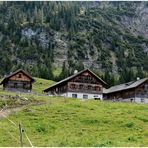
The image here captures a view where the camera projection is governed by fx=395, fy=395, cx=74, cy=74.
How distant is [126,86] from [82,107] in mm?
38929

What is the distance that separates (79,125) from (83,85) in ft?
153

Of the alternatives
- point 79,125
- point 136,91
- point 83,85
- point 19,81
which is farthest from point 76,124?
point 19,81

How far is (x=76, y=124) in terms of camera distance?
4650 centimetres

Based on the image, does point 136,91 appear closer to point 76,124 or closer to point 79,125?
point 76,124

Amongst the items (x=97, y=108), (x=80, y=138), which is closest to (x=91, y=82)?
(x=97, y=108)

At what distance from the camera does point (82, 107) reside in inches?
2302

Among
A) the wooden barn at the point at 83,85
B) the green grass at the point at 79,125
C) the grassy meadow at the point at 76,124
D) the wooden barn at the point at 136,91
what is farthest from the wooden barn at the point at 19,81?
the green grass at the point at 79,125

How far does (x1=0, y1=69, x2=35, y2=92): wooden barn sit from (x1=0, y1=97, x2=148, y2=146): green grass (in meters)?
35.2

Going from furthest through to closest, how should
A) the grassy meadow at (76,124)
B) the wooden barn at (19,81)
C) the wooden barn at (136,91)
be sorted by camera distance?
the wooden barn at (19,81), the wooden barn at (136,91), the grassy meadow at (76,124)

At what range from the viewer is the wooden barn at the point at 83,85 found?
91.6 meters

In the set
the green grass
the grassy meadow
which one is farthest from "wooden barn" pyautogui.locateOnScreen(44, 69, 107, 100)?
the green grass

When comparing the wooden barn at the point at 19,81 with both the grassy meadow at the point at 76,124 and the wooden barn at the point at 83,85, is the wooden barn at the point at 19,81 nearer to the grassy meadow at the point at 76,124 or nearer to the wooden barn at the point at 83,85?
the wooden barn at the point at 83,85

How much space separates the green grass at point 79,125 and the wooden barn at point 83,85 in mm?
29632

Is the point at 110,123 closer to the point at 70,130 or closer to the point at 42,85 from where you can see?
the point at 70,130
